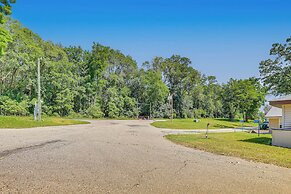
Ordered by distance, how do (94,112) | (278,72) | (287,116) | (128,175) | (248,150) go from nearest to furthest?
(128,175) → (248,150) → (287,116) → (278,72) → (94,112)

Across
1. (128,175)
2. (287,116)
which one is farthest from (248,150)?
(128,175)

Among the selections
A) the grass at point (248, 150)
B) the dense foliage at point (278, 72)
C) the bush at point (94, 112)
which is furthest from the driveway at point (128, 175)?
the bush at point (94, 112)

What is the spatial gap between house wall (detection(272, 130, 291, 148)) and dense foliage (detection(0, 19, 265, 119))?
21.6m

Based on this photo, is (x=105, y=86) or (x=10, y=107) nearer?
(x=10, y=107)

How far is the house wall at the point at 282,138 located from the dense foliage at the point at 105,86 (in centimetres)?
2156

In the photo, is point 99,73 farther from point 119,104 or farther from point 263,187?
point 263,187

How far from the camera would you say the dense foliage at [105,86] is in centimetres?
3794

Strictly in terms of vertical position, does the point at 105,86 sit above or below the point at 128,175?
above

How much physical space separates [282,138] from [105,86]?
4119cm

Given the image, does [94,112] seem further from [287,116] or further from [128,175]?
[128,175]

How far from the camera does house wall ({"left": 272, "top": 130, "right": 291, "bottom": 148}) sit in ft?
42.5

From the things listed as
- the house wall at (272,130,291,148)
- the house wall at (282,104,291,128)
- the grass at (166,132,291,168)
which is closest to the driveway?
the grass at (166,132,291,168)

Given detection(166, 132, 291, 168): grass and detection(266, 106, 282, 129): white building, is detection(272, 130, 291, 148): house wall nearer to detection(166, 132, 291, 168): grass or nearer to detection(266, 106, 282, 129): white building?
detection(166, 132, 291, 168): grass

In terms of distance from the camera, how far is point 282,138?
1331cm
